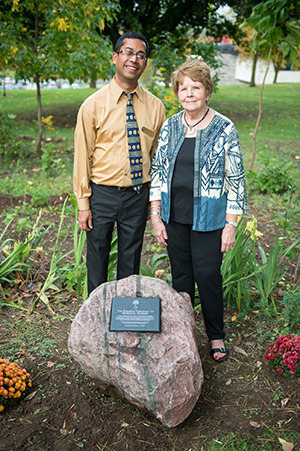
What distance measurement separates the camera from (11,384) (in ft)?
7.46

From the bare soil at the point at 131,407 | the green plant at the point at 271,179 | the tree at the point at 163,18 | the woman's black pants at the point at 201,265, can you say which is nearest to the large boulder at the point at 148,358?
the bare soil at the point at 131,407

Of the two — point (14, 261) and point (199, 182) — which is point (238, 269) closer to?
point (199, 182)

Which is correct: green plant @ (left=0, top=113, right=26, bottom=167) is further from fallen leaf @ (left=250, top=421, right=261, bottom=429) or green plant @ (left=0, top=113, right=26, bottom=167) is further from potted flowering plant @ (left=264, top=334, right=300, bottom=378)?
fallen leaf @ (left=250, top=421, right=261, bottom=429)

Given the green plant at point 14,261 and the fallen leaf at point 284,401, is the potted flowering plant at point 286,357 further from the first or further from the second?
the green plant at point 14,261

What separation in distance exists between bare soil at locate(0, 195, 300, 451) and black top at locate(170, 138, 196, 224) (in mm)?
1077

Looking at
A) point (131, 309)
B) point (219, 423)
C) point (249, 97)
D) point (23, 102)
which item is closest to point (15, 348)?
point (131, 309)

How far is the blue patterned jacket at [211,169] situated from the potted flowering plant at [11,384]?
134 cm

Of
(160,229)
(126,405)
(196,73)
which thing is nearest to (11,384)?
(126,405)

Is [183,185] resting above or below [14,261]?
above

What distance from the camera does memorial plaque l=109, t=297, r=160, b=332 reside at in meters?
2.17

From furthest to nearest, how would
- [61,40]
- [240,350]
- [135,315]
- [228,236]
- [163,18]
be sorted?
1. [163,18]
2. [61,40]
3. [240,350]
4. [228,236]
5. [135,315]

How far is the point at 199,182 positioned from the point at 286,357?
1.26m

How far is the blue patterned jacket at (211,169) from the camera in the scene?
2359mm

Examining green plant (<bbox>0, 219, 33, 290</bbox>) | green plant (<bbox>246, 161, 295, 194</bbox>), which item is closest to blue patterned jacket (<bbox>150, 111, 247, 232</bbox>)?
green plant (<bbox>0, 219, 33, 290</bbox>)
